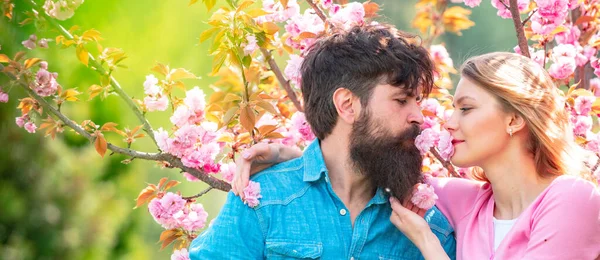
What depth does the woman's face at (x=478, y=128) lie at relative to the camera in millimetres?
2008

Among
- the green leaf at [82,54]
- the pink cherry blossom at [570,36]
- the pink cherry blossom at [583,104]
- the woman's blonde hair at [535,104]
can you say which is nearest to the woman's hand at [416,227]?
the woman's blonde hair at [535,104]

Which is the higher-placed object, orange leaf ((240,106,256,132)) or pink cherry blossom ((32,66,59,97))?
orange leaf ((240,106,256,132))

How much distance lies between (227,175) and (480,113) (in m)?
0.97

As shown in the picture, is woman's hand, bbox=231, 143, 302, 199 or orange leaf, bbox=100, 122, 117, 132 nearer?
woman's hand, bbox=231, 143, 302, 199

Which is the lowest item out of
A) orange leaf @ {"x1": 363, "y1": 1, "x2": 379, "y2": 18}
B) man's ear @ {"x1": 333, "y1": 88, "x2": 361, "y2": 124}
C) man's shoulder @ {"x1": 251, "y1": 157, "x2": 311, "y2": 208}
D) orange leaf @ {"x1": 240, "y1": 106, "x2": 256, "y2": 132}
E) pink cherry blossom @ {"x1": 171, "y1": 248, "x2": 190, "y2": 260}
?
pink cherry blossom @ {"x1": 171, "y1": 248, "x2": 190, "y2": 260}

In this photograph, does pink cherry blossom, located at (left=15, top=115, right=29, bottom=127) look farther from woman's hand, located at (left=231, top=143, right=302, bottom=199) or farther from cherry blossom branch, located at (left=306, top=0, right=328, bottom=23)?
cherry blossom branch, located at (left=306, top=0, right=328, bottom=23)

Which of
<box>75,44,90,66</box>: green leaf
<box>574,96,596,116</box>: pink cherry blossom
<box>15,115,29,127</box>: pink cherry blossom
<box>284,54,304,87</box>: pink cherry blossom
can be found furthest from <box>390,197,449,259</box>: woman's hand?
<box>15,115,29,127</box>: pink cherry blossom

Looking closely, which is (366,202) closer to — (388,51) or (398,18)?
(388,51)

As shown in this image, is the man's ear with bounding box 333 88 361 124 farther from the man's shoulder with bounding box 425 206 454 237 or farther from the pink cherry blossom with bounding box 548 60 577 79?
the pink cherry blossom with bounding box 548 60 577 79

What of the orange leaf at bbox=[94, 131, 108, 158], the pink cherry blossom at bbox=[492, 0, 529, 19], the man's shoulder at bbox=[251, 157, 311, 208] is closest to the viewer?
the man's shoulder at bbox=[251, 157, 311, 208]

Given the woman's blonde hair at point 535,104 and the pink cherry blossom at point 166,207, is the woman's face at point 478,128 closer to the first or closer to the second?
the woman's blonde hair at point 535,104

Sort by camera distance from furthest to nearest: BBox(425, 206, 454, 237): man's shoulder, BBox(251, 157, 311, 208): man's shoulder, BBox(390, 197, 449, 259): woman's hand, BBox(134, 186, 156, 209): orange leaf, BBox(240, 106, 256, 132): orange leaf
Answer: BBox(134, 186, 156, 209): orange leaf, BBox(240, 106, 256, 132): orange leaf, BBox(425, 206, 454, 237): man's shoulder, BBox(251, 157, 311, 208): man's shoulder, BBox(390, 197, 449, 259): woman's hand

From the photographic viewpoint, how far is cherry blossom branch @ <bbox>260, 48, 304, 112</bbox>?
258cm

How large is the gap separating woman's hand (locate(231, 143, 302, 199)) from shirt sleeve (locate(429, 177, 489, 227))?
482 mm
